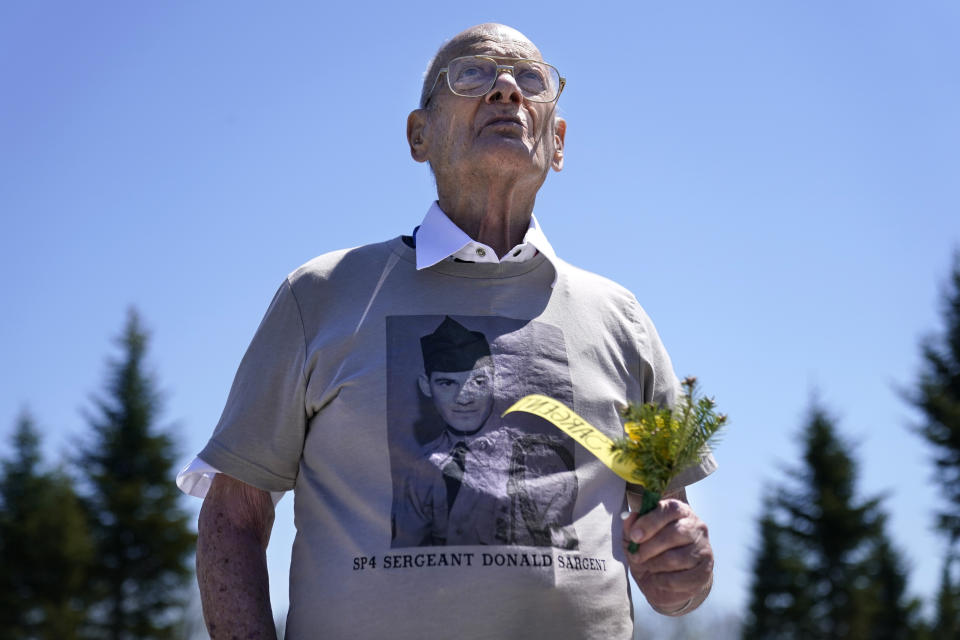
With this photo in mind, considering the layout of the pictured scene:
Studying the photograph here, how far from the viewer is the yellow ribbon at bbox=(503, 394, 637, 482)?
2617mm

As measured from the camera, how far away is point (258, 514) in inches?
128

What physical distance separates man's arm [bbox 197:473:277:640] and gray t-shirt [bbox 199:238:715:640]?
0.10 metres

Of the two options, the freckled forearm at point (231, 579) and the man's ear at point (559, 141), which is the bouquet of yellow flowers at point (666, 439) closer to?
the freckled forearm at point (231, 579)

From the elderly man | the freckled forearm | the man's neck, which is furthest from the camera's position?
the man's neck

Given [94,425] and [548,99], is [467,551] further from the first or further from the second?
[94,425]

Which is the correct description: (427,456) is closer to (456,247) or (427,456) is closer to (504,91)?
(456,247)

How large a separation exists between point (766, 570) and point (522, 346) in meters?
42.9

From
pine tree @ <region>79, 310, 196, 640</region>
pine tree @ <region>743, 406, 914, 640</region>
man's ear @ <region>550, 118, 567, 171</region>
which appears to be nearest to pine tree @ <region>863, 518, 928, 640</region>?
pine tree @ <region>743, 406, 914, 640</region>

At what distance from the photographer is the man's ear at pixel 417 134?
4.03m

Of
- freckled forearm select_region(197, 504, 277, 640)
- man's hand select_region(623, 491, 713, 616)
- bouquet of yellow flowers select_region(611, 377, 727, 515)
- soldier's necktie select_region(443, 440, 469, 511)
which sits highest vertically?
bouquet of yellow flowers select_region(611, 377, 727, 515)

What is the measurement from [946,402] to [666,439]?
1404 inches

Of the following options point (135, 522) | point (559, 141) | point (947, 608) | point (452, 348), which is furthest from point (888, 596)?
point (452, 348)

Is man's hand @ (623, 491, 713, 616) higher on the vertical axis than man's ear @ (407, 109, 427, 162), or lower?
lower

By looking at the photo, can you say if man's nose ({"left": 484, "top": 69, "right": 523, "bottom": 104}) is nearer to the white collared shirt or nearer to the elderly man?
the elderly man
